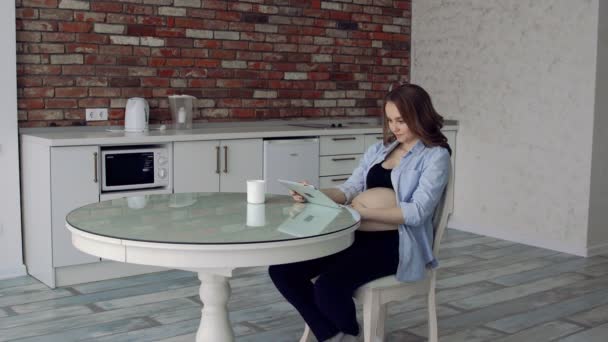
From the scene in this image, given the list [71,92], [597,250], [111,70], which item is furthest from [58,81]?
[597,250]

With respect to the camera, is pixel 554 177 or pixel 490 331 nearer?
pixel 490 331

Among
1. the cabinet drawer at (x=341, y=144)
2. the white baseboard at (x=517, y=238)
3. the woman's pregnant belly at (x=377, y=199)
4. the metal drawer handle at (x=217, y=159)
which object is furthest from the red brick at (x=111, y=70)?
the white baseboard at (x=517, y=238)

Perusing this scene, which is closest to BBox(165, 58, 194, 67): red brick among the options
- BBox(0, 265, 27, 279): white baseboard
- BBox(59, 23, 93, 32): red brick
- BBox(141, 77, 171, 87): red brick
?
BBox(141, 77, 171, 87): red brick

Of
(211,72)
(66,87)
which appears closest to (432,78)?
(211,72)

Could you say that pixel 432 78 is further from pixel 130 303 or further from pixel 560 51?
pixel 130 303

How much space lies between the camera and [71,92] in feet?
Answer: 15.2

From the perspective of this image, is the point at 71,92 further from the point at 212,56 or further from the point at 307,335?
the point at 307,335

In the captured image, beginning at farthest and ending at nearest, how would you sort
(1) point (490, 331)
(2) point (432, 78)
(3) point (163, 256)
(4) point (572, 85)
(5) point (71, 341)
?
(2) point (432, 78), (4) point (572, 85), (1) point (490, 331), (5) point (71, 341), (3) point (163, 256)

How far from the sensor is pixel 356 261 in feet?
8.91

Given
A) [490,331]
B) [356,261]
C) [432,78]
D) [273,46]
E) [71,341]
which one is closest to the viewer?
[356,261]

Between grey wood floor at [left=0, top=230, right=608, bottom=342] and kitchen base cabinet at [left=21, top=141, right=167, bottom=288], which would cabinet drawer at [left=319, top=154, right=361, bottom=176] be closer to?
grey wood floor at [left=0, top=230, right=608, bottom=342]

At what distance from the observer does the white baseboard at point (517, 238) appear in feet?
16.9

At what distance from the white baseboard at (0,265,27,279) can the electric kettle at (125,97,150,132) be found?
41.1 inches

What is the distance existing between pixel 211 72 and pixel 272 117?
641 mm
